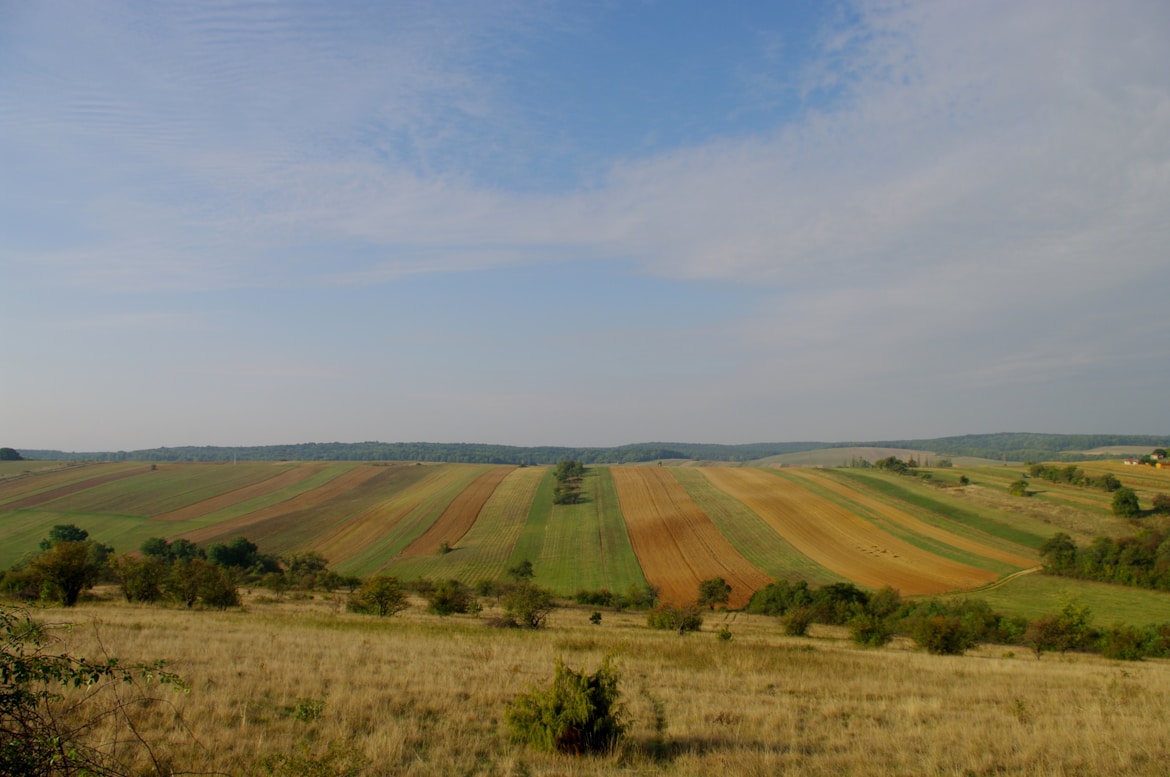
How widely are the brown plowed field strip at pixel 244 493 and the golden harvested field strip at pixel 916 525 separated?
9058 centimetres

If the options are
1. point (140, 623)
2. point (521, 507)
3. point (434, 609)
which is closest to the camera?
point (140, 623)

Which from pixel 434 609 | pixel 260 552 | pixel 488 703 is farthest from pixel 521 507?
pixel 488 703

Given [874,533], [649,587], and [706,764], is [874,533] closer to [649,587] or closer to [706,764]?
[649,587]

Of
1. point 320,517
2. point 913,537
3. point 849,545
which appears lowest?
point 849,545

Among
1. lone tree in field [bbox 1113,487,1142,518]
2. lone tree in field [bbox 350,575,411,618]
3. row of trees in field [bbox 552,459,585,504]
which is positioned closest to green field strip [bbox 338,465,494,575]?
row of trees in field [bbox 552,459,585,504]

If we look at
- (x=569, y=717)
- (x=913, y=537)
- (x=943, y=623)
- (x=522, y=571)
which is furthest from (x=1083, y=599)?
(x=569, y=717)

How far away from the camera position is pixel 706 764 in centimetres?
821

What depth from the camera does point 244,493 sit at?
101 m

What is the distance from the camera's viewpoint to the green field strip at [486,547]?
6600 centimetres

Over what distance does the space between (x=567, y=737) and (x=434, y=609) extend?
96.1ft

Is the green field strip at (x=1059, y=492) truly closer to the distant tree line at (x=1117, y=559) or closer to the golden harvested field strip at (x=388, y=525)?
the distant tree line at (x=1117, y=559)

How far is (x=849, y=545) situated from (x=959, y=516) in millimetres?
22271

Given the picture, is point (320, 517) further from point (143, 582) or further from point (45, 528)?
point (143, 582)

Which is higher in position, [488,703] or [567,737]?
[567,737]
